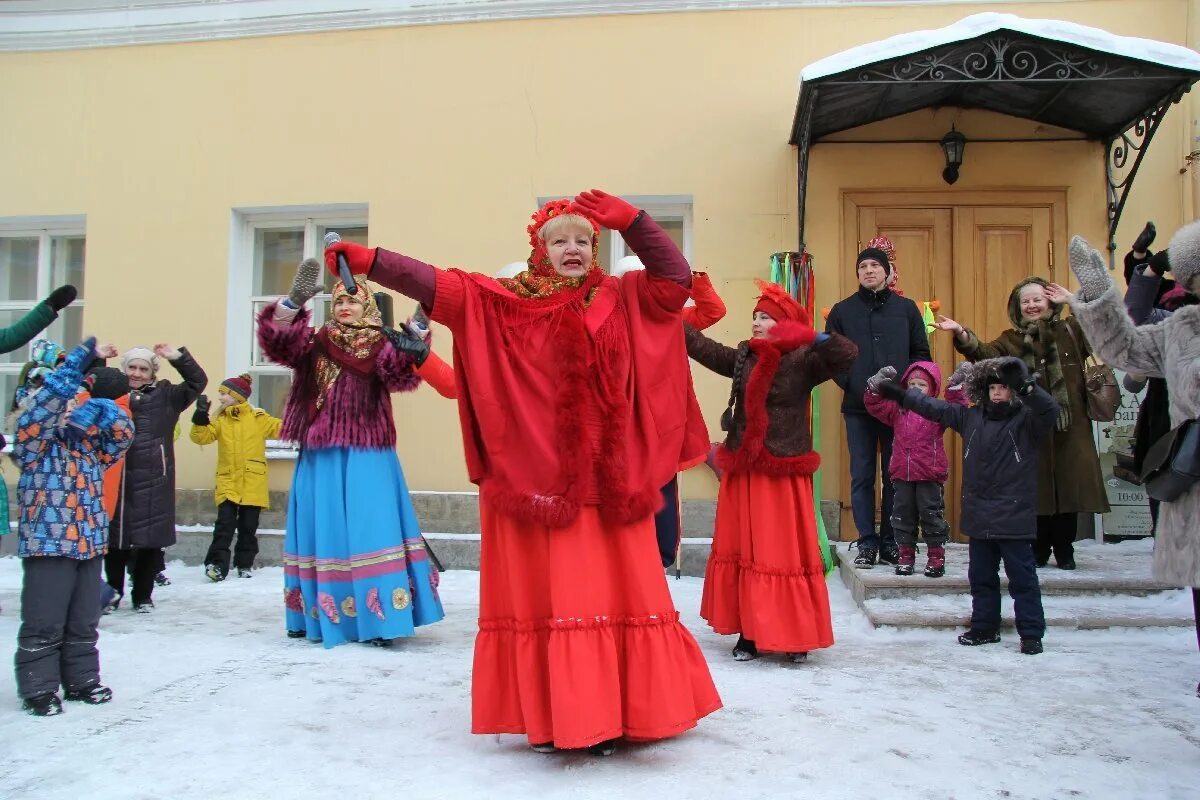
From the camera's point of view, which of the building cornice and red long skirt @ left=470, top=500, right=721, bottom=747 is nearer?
red long skirt @ left=470, top=500, right=721, bottom=747

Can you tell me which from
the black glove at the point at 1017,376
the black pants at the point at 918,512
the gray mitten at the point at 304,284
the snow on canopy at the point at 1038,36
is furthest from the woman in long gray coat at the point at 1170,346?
the gray mitten at the point at 304,284

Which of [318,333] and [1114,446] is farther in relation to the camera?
[1114,446]

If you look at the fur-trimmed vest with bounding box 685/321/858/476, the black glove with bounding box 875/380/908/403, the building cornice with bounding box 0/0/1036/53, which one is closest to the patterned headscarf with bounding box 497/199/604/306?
the fur-trimmed vest with bounding box 685/321/858/476

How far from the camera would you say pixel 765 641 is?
458 centimetres

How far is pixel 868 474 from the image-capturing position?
637cm

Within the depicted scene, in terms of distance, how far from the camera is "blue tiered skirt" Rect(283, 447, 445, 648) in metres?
5.11

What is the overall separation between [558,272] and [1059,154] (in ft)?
18.7

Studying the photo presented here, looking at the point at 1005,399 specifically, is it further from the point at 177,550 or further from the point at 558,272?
the point at 177,550

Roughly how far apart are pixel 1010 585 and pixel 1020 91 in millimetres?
4010

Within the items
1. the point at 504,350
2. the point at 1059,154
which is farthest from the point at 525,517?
the point at 1059,154

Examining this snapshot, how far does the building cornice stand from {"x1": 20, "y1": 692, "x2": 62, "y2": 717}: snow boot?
247 inches

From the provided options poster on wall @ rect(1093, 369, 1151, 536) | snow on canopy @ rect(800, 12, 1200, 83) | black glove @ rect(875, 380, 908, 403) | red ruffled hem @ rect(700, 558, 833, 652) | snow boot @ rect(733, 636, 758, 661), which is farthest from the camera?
poster on wall @ rect(1093, 369, 1151, 536)

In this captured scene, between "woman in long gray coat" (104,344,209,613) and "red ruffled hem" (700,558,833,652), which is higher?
"woman in long gray coat" (104,344,209,613)

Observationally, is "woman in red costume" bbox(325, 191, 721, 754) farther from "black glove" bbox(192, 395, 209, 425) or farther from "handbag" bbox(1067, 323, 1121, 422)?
"black glove" bbox(192, 395, 209, 425)
